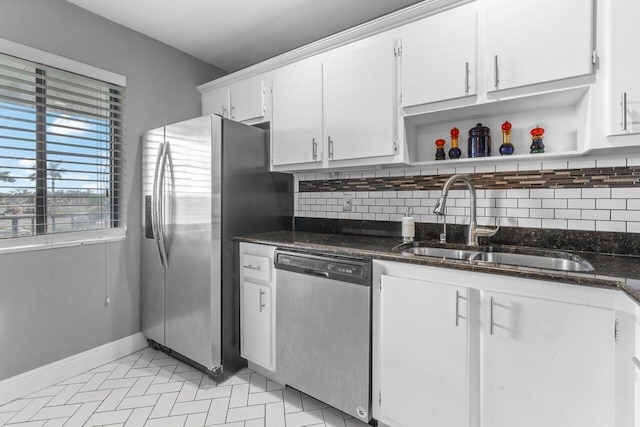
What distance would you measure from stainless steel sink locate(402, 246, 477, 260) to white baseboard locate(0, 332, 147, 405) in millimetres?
2307

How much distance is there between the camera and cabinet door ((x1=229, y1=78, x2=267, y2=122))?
2545 mm

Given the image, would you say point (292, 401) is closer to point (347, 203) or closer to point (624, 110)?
point (347, 203)

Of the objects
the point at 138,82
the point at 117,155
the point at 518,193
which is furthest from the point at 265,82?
the point at 518,193

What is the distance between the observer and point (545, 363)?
120 cm

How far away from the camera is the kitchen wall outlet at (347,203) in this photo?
8.30 ft

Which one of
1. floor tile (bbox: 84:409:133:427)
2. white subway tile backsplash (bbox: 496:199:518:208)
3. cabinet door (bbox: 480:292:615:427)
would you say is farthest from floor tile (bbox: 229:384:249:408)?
white subway tile backsplash (bbox: 496:199:518:208)

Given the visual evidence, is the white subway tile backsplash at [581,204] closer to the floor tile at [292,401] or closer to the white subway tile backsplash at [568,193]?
the white subway tile backsplash at [568,193]

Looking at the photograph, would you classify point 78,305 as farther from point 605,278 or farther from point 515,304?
point 605,278

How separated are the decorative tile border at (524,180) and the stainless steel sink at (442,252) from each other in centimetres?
44

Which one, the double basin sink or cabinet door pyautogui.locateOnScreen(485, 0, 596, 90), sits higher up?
cabinet door pyautogui.locateOnScreen(485, 0, 596, 90)

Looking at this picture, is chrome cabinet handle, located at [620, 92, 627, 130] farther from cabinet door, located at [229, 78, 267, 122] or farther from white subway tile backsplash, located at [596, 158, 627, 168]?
cabinet door, located at [229, 78, 267, 122]

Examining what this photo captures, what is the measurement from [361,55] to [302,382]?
205 centimetres

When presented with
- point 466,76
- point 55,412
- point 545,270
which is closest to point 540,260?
point 545,270

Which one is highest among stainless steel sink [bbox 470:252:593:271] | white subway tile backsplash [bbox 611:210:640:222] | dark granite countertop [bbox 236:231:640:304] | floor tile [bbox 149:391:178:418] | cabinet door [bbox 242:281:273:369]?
white subway tile backsplash [bbox 611:210:640:222]
